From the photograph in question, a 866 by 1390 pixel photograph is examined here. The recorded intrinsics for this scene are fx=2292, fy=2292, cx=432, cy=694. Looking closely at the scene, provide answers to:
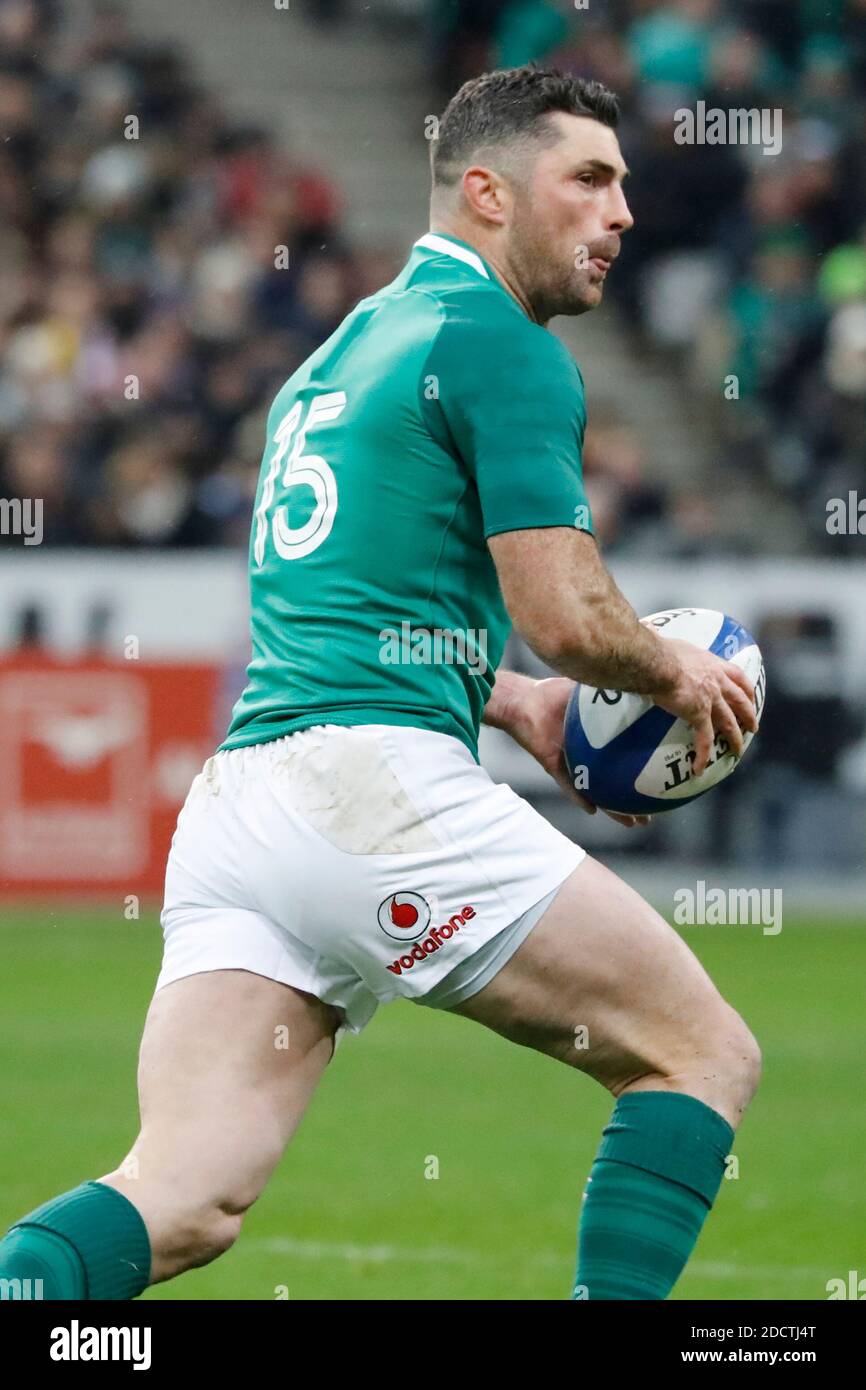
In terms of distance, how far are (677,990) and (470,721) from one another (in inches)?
23.2

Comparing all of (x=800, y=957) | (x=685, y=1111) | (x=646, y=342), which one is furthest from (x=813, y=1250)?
(x=646, y=342)

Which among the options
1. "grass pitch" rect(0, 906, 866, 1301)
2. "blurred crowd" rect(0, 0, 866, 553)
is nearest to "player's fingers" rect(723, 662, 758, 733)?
"grass pitch" rect(0, 906, 866, 1301)

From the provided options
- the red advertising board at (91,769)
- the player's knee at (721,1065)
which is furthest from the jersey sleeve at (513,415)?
the red advertising board at (91,769)

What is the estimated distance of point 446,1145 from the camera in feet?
23.4

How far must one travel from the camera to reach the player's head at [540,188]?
4.06 meters

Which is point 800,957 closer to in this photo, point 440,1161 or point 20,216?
point 440,1161

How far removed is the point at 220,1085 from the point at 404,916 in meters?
0.40

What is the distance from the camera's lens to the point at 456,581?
392 cm

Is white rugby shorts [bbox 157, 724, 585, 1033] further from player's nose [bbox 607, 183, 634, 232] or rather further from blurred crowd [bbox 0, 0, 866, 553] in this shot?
blurred crowd [bbox 0, 0, 866, 553]

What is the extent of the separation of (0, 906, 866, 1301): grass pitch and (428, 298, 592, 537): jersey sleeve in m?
2.13

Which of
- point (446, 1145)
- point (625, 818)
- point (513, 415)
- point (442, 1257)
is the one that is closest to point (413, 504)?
point (513, 415)

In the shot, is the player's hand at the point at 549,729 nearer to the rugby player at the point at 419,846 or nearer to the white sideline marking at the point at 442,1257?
the rugby player at the point at 419,846

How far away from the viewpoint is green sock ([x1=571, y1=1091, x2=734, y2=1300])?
12.3 ft

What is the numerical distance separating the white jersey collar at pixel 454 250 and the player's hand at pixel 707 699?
0.74 m
